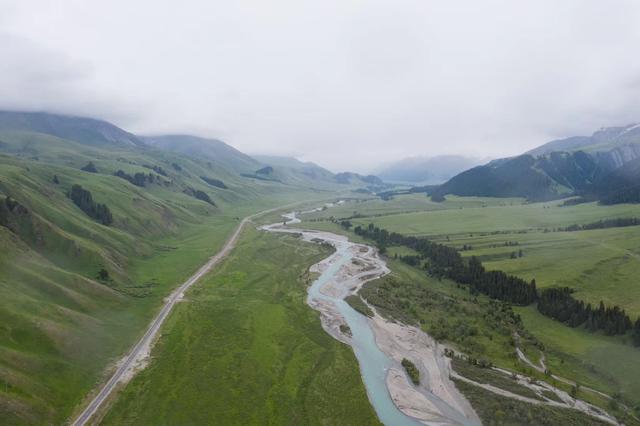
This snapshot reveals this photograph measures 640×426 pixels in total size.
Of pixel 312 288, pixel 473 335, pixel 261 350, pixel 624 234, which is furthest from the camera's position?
pixel 624 234

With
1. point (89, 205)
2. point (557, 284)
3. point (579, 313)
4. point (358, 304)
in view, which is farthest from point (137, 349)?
point (89, 205)

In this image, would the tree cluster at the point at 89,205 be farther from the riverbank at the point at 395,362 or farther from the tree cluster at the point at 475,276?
the tree cluster at the point at 475,276

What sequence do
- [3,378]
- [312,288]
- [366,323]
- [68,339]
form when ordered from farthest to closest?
1. [312,288]
2. [366,323]
3. [68,339]
4. [3,378]

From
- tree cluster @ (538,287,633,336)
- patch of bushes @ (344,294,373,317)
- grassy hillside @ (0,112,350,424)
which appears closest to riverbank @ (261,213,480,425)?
patch of bushes @ (344,294,373,317)

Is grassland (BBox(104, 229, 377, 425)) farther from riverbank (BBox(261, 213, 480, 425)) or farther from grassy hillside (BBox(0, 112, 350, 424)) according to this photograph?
grassy hillside (BBox(0, 112, 350, 424))

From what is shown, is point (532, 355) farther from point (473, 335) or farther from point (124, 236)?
point (124, 236)

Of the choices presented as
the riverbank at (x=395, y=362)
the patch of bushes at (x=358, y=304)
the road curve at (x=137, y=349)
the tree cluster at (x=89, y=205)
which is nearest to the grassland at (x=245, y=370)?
the road curve at (x=137, y=349)

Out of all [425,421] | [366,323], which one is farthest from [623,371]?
[366,323]
